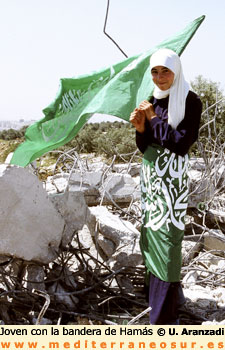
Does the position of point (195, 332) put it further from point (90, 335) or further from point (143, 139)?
point (143, 139)

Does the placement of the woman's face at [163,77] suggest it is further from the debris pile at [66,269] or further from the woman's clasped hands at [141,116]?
the debris pile at [66,269]

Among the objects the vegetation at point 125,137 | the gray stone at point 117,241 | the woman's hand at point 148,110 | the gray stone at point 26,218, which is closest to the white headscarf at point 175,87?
the woman's hand at point 148,110

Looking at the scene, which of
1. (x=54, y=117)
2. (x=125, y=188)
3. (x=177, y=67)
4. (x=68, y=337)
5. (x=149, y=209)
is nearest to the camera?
(x=68, y=337)

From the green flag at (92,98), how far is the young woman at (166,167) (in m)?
0.37

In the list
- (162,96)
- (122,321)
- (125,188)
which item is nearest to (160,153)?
(162,96)

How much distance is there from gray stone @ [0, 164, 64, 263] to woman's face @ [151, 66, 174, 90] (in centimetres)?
134

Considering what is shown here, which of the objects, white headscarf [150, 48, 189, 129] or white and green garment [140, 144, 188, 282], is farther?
white and green garment [140, 144, 188, 282]

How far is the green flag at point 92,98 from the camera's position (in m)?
3.81

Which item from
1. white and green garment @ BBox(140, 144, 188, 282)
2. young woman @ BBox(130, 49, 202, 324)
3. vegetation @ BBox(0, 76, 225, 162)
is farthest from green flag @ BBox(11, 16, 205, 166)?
vegetation @ BBox(0, 76, 225, 162)

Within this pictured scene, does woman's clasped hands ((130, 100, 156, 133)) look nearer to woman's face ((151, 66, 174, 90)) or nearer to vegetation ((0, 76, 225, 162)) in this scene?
woman's face ((151, 66, 174, 90))

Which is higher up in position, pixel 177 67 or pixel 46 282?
pixel 177 67

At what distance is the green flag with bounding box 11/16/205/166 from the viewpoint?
3809 mm

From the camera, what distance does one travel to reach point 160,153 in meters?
3.34

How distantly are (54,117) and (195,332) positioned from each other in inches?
100
